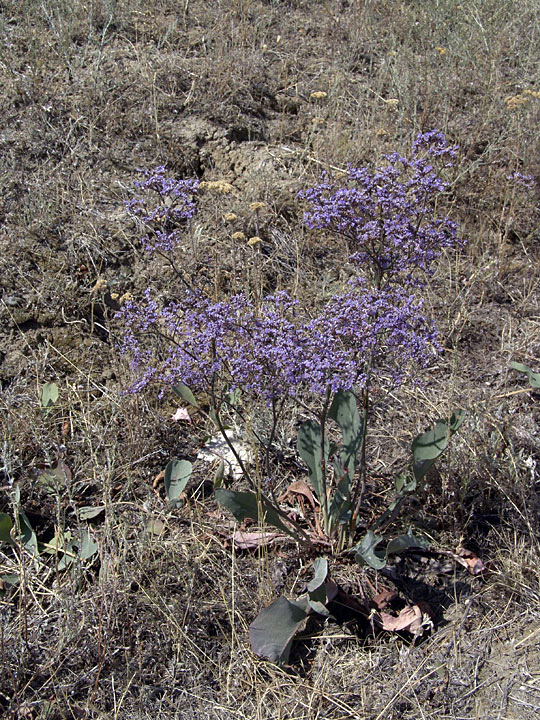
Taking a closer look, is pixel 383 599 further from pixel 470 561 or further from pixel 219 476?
pixel 219 476

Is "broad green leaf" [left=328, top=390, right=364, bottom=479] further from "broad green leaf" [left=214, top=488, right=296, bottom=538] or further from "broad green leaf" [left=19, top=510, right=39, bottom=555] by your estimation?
"broad green leaf" [left=19, top=510, right=39, bottom=555]

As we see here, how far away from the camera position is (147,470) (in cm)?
327

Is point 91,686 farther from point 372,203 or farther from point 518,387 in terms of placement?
point 518,387

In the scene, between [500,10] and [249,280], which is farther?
[500,10]

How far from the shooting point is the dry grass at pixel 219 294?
2.48 metres

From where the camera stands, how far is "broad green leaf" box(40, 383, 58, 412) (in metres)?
3.27

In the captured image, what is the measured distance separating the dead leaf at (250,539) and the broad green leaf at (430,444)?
27.5 inches

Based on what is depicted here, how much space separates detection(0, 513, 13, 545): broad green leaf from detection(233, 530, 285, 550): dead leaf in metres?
0.94

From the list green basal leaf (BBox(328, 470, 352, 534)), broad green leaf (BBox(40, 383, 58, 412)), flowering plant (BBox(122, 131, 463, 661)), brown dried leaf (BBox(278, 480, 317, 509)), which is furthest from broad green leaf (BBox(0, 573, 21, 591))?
green basal leaf (BBox(328, 470, 352, 534))

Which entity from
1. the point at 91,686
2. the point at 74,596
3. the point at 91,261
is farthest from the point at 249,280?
the point at 91,686

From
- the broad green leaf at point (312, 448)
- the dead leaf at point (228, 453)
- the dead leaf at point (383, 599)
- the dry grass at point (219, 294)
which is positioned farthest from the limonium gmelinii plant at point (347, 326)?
the dead leaf at point (228, 453)

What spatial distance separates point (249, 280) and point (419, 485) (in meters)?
1.78

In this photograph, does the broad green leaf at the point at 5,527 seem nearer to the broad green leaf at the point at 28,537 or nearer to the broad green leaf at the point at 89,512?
the broad green leaf at the point at 28,537

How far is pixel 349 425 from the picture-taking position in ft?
9.33
